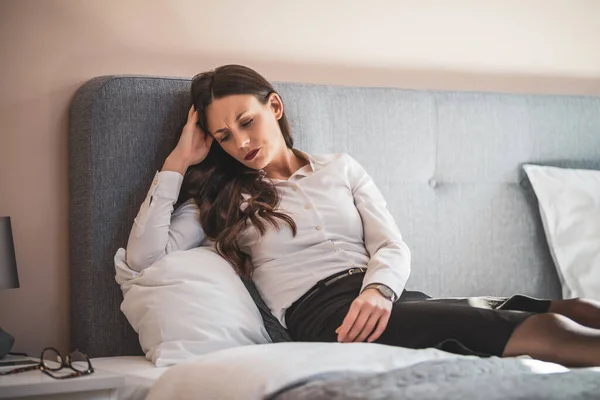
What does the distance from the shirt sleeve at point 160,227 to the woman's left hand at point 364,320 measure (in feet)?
1.57

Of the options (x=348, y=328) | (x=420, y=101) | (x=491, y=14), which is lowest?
(x=348, y=328)

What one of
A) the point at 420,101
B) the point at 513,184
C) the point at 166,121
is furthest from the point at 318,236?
the point at 513,184

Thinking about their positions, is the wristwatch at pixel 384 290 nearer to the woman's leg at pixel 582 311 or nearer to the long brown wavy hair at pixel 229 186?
the long brown wavy hair at pixel 229 186

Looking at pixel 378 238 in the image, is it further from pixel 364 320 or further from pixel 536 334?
pixel 536 334

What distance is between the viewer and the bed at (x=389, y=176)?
2.09 meters

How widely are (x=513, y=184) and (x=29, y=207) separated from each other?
4.79 feet

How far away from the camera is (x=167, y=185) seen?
2.13 m

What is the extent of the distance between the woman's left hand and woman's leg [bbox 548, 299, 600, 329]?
1.21 feet

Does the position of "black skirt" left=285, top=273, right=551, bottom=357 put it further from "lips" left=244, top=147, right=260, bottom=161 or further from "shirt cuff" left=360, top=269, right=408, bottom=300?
"lips" left=244, top=147, right=260, bottom=161

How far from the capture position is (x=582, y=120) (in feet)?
9.36

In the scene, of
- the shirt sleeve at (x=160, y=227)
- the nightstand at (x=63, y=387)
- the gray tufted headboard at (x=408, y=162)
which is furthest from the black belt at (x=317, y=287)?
the nightstand at (x=63, y=387)

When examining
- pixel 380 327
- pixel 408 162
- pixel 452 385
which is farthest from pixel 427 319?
pixel 408 162

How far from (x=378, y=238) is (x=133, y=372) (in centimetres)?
71

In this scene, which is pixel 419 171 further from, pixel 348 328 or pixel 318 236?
pixel 348 328
